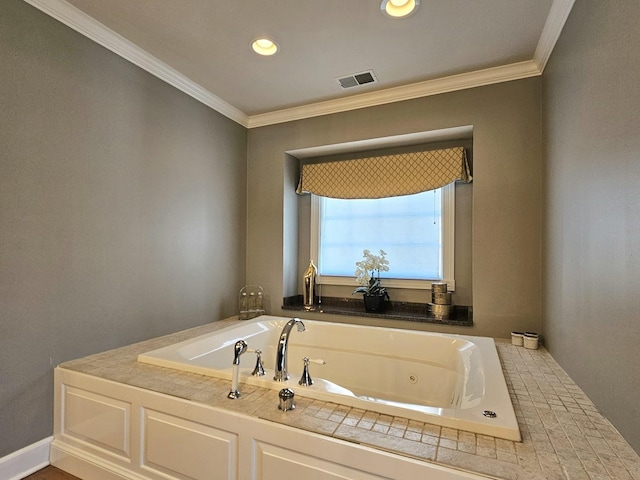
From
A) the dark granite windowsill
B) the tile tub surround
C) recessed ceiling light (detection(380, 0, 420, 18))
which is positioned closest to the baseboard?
the tile tub surround

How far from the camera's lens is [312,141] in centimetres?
295

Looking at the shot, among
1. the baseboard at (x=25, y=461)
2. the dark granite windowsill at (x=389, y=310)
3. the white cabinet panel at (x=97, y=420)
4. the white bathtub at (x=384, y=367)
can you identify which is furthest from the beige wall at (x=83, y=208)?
the dark granite windowsill at (x=389, y=310)

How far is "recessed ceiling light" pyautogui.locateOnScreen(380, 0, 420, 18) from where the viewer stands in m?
1.68

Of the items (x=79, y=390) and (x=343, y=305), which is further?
(x=343, y=305)

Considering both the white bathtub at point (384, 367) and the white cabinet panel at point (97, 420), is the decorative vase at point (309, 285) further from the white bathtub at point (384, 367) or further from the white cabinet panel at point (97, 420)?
the white cabinet panel at point (97, 420)

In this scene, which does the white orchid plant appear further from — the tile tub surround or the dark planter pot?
the tile tub surround

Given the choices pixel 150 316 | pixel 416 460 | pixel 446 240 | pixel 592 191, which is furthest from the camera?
pixel 446 240

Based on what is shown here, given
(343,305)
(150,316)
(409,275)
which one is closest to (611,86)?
(409,275)

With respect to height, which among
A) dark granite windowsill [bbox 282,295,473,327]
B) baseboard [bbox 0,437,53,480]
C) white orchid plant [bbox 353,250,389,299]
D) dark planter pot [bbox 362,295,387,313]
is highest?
white orchid plant [bbox 353,250,389,299]

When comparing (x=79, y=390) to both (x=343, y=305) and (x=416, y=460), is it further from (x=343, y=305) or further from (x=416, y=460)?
(x=343, y=305)

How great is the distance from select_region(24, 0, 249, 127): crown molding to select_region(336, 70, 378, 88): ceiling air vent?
106cm

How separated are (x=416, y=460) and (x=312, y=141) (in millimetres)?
2523

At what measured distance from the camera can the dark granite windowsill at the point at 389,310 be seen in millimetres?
2487

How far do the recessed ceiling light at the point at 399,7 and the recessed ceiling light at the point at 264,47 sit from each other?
71 centimetres
